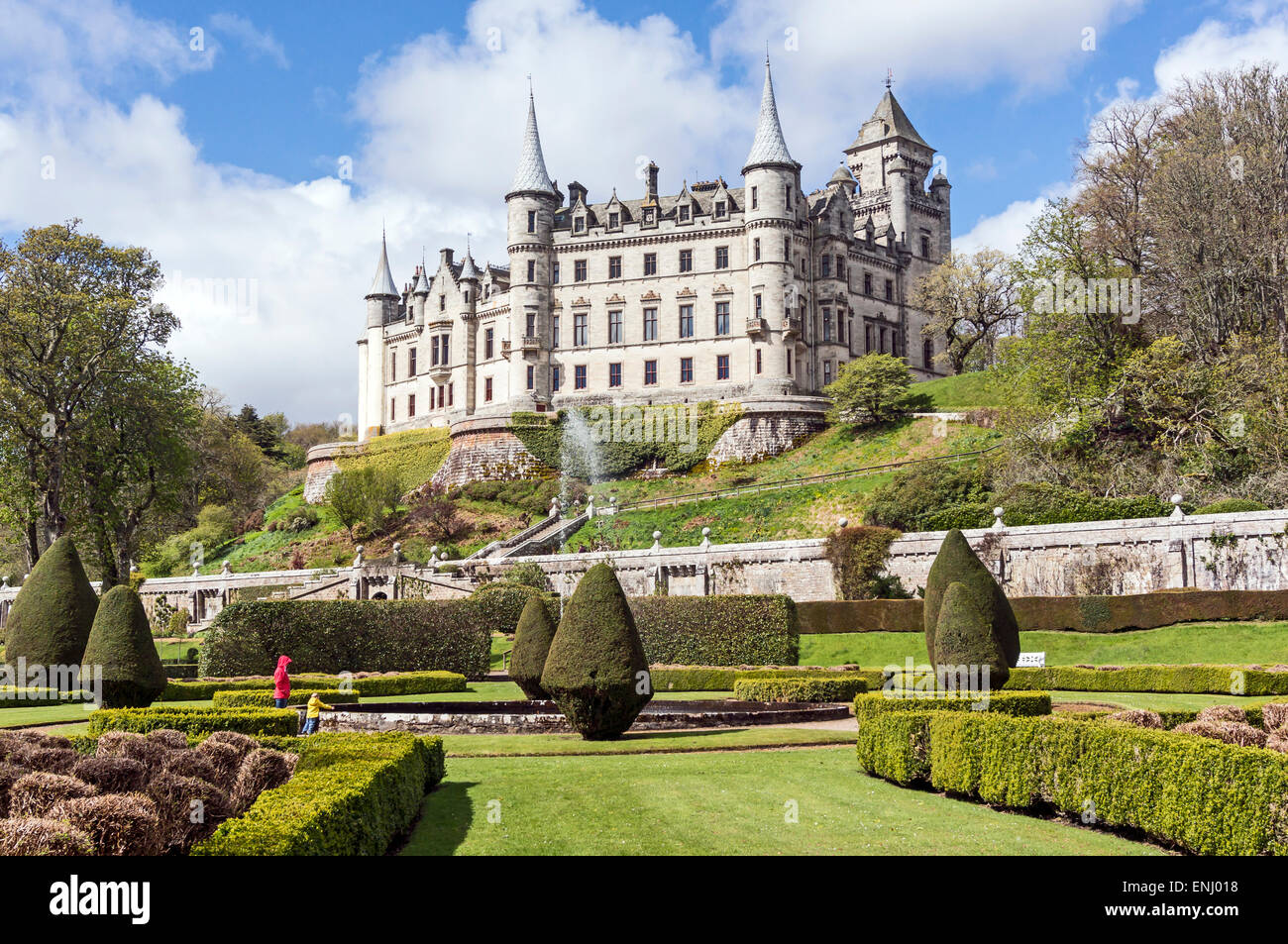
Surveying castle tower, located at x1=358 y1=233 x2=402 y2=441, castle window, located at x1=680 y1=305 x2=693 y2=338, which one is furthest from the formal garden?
castle tower, located at x1=358 y1=233 x2=402 y2=441

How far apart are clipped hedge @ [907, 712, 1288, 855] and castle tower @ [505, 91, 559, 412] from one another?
179ft

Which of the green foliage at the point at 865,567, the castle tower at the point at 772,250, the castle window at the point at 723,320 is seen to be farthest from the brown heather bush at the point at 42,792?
the castle window at the point at 723,320

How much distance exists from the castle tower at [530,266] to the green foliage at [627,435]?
4.14 m

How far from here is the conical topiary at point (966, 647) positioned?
58.6ft

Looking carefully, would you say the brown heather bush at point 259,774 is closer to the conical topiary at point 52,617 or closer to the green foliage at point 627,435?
the conical topiary at point 52,617

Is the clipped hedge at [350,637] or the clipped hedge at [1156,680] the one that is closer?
the clipped hedge at [1156,680]

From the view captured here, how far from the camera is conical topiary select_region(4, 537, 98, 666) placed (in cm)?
2297

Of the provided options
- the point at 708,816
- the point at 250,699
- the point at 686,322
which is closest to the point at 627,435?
A: the point at 686,322

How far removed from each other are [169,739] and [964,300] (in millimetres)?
65677

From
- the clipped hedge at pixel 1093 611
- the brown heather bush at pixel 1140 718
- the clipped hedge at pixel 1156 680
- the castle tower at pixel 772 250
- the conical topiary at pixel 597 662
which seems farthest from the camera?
the castle tower at pixel 772 250

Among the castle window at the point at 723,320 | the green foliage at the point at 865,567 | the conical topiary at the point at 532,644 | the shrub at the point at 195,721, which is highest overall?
the castle window at the point at 723,320

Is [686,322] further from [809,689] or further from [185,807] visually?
[185,807]

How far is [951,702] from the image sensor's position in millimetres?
15281
